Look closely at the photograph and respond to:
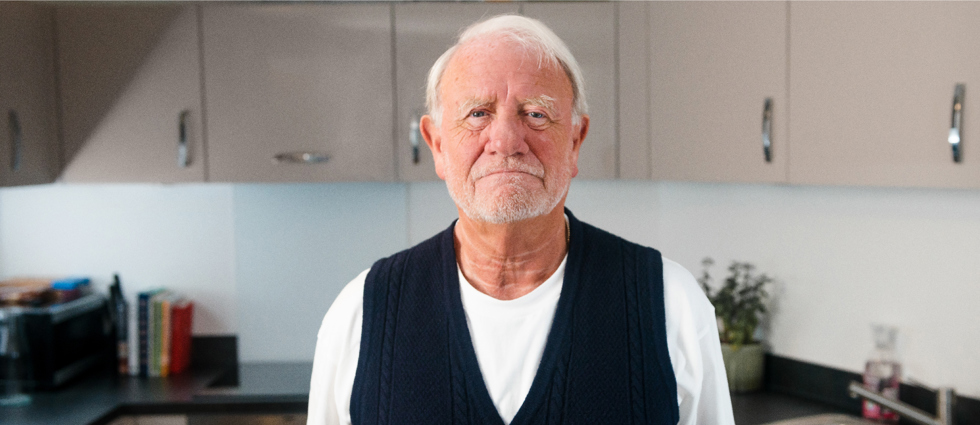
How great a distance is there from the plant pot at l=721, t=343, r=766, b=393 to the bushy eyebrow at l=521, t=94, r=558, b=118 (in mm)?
1531

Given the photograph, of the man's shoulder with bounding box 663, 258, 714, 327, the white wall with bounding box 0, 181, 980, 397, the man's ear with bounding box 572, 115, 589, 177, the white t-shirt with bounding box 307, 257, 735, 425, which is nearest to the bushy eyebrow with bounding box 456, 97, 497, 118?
the man's ear with bounding box 572, 115, 589, 177

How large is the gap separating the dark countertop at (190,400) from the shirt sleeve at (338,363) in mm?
1351

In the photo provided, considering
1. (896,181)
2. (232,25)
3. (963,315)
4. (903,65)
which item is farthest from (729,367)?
(232,25)

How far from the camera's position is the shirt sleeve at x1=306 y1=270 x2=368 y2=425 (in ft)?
3.99

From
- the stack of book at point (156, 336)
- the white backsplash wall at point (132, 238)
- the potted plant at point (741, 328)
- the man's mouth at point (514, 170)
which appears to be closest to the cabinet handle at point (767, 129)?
the potted plant at point (741, 328)

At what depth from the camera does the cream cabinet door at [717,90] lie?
202cm

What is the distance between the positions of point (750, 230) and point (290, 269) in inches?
63.8

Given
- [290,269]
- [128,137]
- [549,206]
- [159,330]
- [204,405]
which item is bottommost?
[204,405]

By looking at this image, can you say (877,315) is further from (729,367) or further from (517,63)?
(517,63)

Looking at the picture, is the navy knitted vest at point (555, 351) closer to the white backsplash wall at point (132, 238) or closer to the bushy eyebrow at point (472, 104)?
the bushy eyebrow at point (472, 104)

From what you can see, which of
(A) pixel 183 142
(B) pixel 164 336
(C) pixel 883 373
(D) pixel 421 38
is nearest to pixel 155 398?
(B) pixel 164 336

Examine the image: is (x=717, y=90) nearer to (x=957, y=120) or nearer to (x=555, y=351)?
(x=957, y=120)

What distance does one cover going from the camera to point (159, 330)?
9.24 ft

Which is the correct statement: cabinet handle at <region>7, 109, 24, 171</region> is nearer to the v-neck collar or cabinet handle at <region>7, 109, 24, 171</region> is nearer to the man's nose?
the v-neck collar
